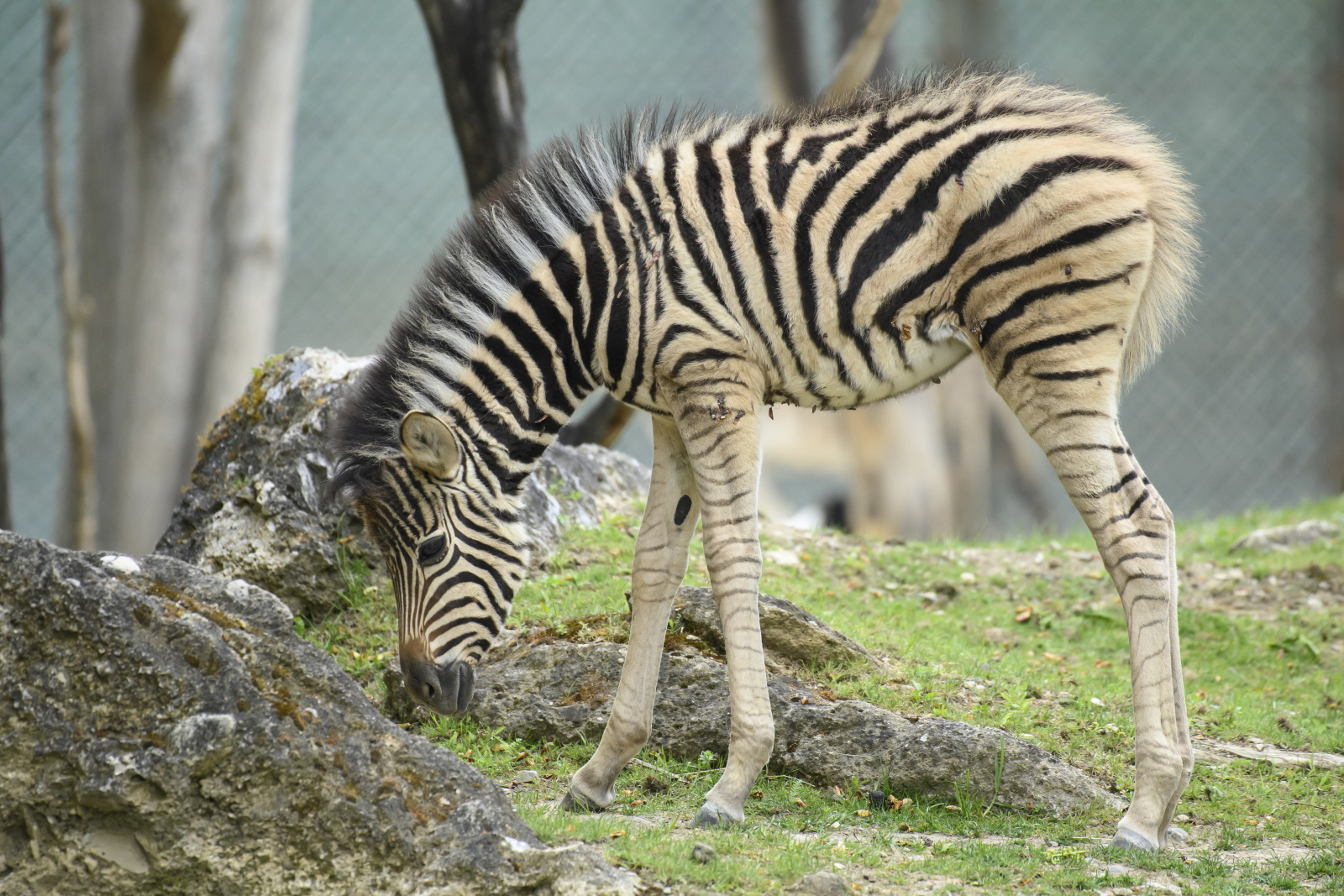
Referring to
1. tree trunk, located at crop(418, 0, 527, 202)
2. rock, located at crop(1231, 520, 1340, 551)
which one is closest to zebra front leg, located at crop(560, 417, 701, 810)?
tree trunk, located at crop(418, 0, 527, 202)

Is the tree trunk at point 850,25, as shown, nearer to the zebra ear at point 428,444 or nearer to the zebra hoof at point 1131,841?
the zebra ear at point 428,444

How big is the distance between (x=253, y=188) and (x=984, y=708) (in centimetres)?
887

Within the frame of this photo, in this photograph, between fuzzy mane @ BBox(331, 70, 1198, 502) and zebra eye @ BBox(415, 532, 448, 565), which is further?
fuzzy mane @ BBox(331, 70, 1198, 502)

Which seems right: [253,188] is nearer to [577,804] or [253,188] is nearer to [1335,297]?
[577,804]

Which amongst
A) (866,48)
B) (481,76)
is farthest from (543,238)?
(866,48)

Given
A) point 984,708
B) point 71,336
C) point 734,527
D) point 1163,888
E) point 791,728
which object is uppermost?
point 71,336

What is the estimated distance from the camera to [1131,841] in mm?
4445

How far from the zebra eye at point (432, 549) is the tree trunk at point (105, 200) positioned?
7.72m

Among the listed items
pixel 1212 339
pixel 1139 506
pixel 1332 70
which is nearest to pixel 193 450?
pixel 1139 506

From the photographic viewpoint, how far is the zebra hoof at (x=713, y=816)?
4.54 meters

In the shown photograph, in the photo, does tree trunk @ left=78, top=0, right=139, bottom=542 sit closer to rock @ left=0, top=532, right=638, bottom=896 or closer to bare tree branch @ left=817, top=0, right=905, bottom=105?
bare tree branch @ left=817, top=0, right=905, bottom=105

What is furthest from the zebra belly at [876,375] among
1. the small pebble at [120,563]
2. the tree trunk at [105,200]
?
the tree trunk at [105,200]

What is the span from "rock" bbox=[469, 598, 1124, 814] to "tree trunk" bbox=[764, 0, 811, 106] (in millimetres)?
8648

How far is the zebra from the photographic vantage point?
4.76 metres
